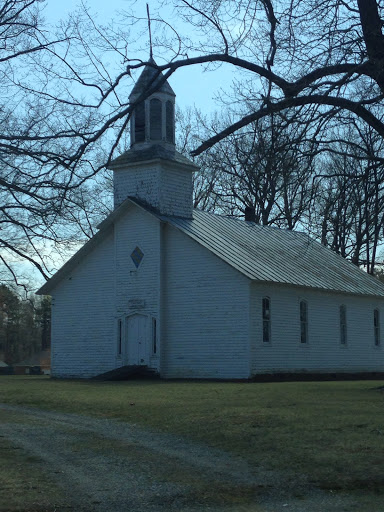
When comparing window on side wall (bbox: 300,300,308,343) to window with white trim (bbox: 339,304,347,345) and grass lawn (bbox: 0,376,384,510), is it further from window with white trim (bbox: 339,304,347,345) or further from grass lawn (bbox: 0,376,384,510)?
grass lawn (bbox: 0,376,384,510)

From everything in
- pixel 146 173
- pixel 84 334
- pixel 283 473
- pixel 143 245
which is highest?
pixel 146 173

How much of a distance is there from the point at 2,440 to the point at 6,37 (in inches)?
562

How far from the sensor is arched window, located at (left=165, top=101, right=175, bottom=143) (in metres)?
35.7

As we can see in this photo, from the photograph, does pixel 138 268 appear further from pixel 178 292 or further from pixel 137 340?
pixel 137 340

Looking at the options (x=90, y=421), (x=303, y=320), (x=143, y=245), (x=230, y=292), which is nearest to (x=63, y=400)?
(x=90, y=421)

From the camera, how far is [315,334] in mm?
35875

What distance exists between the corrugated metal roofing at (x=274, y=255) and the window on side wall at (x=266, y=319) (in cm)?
102

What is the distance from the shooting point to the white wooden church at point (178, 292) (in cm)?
3173

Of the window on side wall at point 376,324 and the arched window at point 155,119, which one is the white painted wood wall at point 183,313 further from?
the arched window at point 155,119

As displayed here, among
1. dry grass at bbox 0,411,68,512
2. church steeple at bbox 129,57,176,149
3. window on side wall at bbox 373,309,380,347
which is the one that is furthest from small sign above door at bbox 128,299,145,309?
dry grass at bbox 0,411,68,512

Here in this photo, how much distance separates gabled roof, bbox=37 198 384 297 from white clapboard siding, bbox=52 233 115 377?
520 mm

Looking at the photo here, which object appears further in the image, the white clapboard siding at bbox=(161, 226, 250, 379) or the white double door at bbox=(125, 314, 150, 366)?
the white double door at bbox=(125, 314, 150, 366)

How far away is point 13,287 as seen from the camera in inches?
1489

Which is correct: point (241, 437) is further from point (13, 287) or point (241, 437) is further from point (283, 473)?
point (13, 287)
